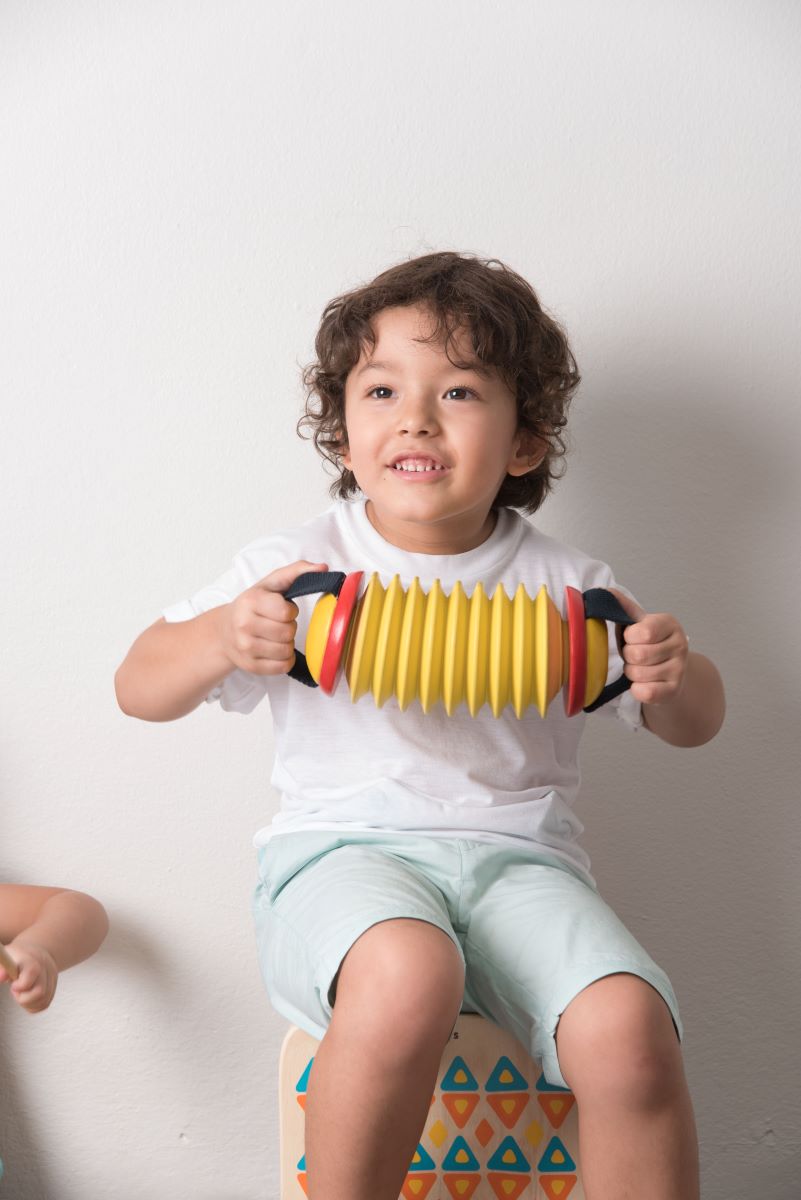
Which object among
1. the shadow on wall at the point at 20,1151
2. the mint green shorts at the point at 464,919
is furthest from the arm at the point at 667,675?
the shadow on wall at the point at 20,1151

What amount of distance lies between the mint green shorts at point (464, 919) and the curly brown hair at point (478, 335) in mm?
385

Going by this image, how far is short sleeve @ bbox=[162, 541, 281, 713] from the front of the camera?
3.52 ft

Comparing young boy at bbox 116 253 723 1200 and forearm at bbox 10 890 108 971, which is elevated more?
young boy at bbox 116 253 723 1200

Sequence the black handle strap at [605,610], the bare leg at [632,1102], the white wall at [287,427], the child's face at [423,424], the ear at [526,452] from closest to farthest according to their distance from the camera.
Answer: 1. the bare leg at [632,1102]
2. the black handle strap at [605,610]
3. the child's face at [423,424]
4. the ear at [526,452]
5. the white wall at [287,427]

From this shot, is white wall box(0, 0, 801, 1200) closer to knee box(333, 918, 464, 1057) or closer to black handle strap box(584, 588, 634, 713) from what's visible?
black handle strap box(584, 588, 634, 713)

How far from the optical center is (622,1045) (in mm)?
827

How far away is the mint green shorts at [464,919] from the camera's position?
34.8 inches

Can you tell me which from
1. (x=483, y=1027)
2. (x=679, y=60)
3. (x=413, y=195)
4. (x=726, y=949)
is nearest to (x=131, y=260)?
(x=413, y=195)

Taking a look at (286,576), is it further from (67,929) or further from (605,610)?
(67,929)

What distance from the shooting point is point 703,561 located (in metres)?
1.34

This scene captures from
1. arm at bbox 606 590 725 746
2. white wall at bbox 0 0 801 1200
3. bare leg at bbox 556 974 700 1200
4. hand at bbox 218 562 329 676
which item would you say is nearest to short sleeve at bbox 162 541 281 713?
hand at bbox 218 562 329 676

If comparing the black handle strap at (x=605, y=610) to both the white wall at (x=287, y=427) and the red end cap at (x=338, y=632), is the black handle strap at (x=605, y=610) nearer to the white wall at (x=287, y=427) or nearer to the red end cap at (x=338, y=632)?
the red end cap at (x=338, y=632)

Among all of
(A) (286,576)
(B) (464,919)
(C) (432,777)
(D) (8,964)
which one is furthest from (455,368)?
(D) (8,964)

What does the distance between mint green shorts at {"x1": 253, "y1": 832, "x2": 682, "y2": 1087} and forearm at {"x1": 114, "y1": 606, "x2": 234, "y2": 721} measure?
0.16m
